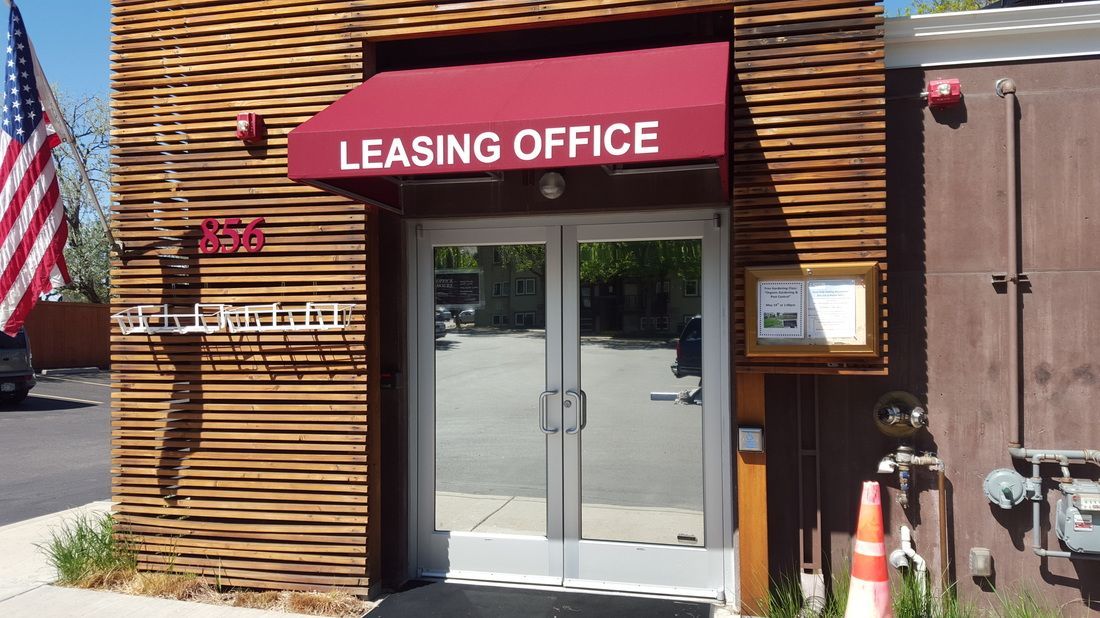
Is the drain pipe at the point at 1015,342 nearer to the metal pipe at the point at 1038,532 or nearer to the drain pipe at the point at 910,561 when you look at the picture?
the metal pipe at the point at 1038,532

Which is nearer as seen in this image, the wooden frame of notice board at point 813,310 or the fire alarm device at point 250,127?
the wooden frame of notice board at point 813,310

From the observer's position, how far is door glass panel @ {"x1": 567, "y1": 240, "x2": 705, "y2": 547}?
16.8ft

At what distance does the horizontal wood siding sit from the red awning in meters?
21.0

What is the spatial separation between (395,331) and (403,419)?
64cm

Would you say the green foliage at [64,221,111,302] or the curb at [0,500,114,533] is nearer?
the curb at [0,500,114,533]

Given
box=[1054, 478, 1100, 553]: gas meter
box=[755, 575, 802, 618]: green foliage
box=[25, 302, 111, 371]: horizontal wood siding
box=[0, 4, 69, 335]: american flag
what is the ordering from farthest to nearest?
box=[25, 302, 111, 371]: horizontal wood siding
box=[0, 4, 69, 335]: american flag
box=[755, 575, 802, 618]: green foliage
box=[1054, 478, 1100, 553]: gas meter

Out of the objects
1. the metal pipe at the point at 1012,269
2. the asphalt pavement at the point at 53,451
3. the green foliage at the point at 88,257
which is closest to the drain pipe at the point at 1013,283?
the metal pipe at the point at 1012,269

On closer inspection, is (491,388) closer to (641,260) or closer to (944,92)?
(641,260)

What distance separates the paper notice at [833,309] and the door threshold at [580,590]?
6.18 feet

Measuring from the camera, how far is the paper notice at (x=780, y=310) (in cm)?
444

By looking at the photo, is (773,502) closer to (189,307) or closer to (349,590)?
(349,590)

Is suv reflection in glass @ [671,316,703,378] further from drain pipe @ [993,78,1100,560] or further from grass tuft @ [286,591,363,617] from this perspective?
grass tuft @ [286,591,363,617]

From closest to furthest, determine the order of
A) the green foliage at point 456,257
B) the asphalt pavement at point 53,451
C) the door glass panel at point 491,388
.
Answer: the door glass panel at point 491,388 → the green foliage at point 456,257 → the asphalt pavement at point 53,451

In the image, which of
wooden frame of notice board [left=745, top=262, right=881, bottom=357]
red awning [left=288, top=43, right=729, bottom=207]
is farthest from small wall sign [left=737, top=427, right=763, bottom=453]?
red awning [left=288, top=43, right=729, bottom=207]
